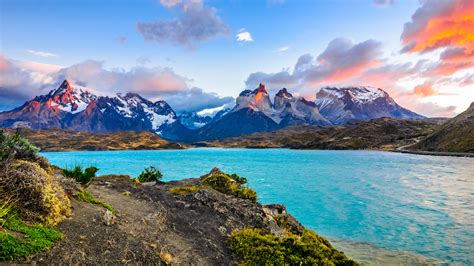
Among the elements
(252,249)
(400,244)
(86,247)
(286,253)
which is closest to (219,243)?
(252,249)

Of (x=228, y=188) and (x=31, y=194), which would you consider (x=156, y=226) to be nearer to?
(x=31, y=194)

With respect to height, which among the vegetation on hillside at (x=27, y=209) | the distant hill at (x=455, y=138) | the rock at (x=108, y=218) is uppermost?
the distant hill at (x=455, y=138)

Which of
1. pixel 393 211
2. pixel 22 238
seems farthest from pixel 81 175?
pixel 393 211

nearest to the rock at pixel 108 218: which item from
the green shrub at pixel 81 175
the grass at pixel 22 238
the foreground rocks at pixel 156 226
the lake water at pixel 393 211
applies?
the foreground rocks at pixel 156 226

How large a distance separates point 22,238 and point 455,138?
164962mm

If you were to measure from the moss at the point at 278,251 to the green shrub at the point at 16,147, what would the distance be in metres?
9.52

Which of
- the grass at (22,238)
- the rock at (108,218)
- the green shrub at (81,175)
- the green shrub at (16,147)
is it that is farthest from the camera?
the green shrub at (81,175)

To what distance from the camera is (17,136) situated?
46.1 feet

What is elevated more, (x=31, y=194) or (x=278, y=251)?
(x=31, y=194)

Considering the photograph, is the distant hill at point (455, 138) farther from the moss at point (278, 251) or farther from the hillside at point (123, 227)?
the hillside at point (123, 227)

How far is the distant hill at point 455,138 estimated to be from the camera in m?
129

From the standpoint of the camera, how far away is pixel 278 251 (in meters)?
11.6

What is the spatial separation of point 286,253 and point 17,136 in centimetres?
1270

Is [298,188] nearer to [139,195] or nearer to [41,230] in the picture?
[139,195]
